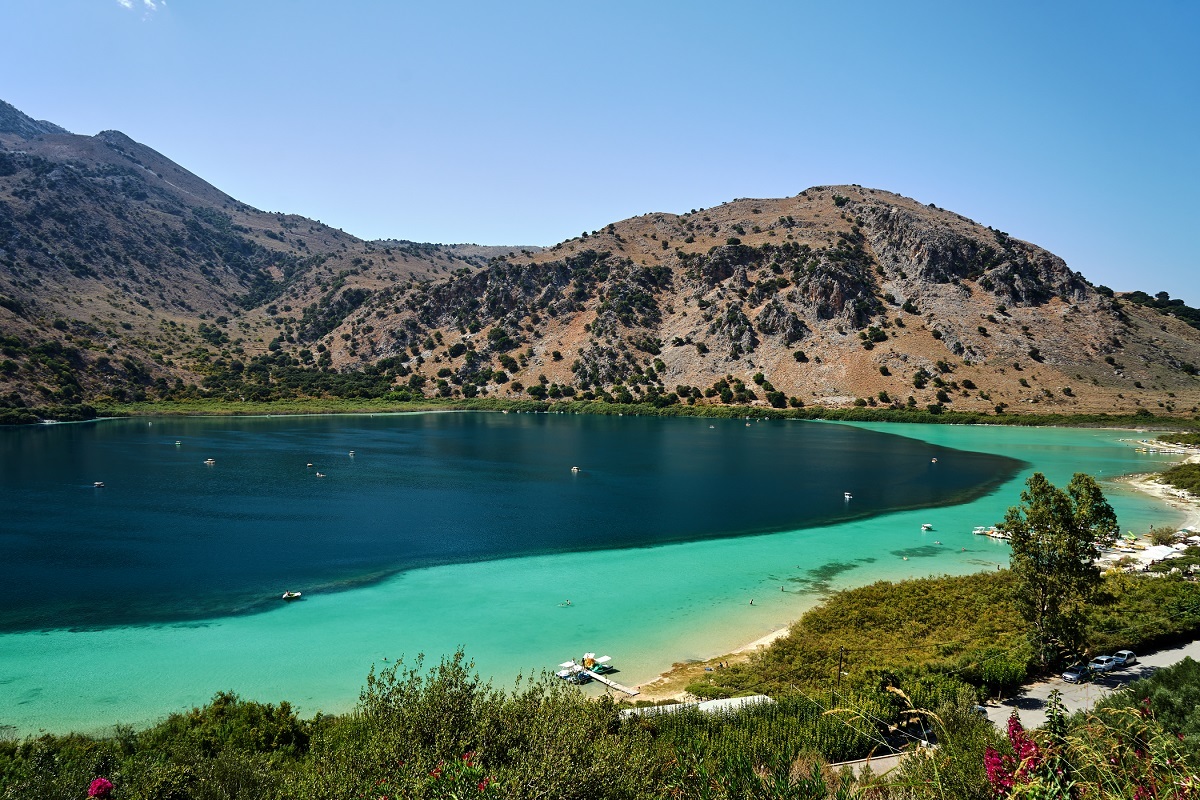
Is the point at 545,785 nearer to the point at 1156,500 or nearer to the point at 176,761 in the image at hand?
the point at 176,761

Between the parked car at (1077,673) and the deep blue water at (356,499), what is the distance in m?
30.5

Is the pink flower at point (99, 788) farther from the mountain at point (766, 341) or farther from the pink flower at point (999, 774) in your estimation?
A: the mountain at point (766, 341)

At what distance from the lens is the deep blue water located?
41.7 metres

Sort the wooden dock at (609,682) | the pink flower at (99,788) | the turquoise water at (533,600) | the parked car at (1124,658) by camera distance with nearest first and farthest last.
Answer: the pink flower at (99,788), the parked car at (1124,658), the wooden dock at (609,682), the turquoise water at (533,600)

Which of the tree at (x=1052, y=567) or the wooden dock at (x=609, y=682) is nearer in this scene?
the tree at (x=1052, y=567)

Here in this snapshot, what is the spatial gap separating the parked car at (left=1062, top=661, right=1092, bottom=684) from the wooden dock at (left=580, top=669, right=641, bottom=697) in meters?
16.8

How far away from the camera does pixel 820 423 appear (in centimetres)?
14650

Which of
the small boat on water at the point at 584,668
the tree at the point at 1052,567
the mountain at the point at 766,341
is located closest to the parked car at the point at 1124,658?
the tree at the point at 1052,567

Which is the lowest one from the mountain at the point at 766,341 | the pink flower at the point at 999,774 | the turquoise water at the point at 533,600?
the turquoise water at the point at 533,600

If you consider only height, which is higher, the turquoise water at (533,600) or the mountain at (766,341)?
the mountain at (766,341)

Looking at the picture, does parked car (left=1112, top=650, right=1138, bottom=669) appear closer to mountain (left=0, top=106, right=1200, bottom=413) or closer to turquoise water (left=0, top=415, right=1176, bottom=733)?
turquoise water (left=0, top=415, right=1176, bottom=733)

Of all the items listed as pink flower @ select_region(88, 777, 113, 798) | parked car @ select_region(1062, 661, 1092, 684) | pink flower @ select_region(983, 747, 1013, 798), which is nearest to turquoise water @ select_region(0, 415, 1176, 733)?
parked car @ select_region(1062, 661, 1092, 684)

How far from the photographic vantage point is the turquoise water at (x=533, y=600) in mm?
27531

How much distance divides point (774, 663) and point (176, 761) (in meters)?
21.6
